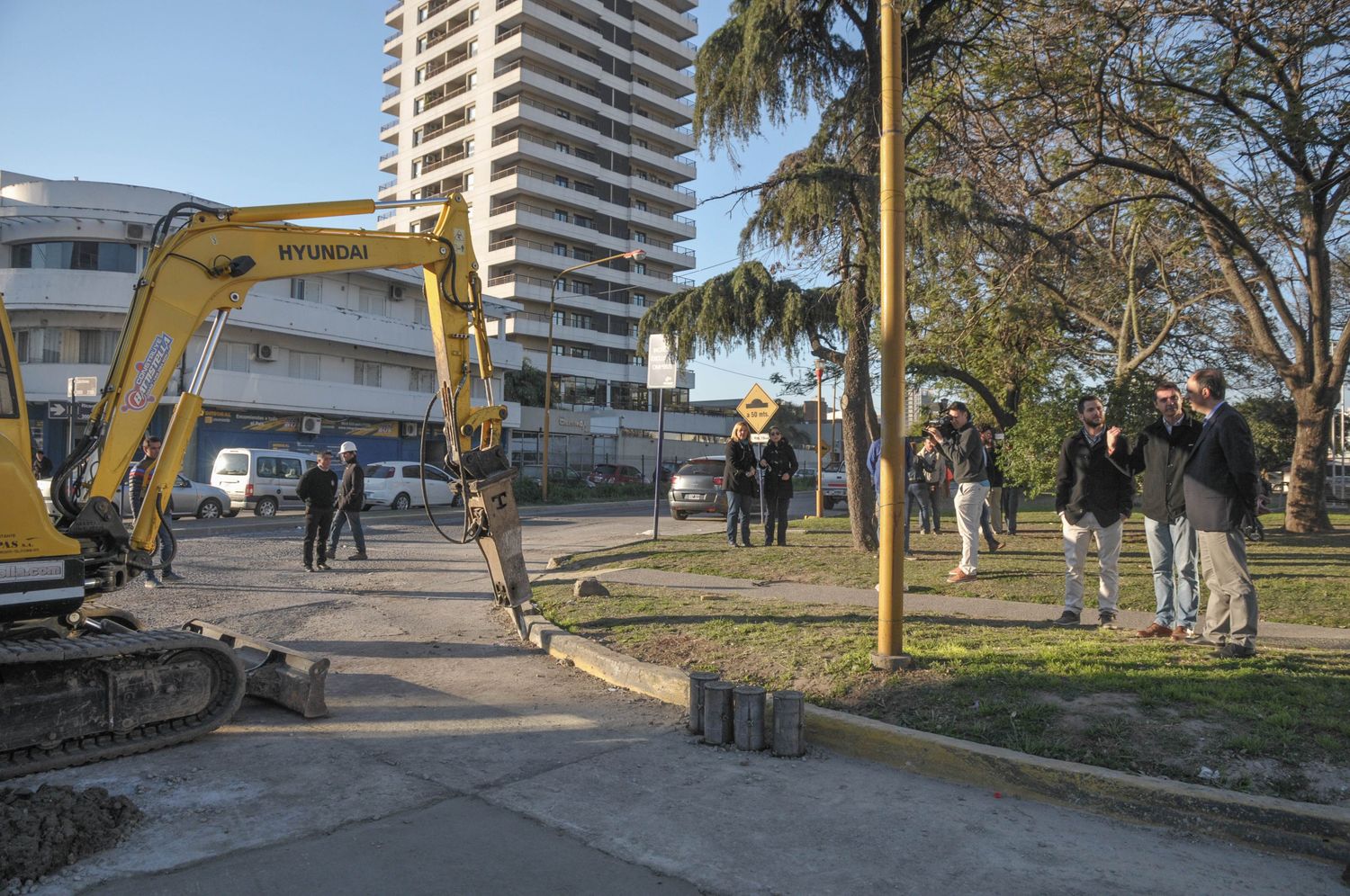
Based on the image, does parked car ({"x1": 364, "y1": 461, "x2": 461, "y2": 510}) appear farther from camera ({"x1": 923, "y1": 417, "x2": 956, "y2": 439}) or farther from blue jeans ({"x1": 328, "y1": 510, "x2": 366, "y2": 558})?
camera ({"x1": 923, "y1": 417, "x2": 956, "y2": 439})

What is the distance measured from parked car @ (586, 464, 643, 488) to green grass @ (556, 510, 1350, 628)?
25.9 metres

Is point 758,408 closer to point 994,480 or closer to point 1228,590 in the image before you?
point 994,480

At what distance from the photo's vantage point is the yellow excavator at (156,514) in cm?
468

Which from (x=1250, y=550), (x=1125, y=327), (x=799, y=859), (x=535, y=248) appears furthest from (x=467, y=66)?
(x=799, y=859)

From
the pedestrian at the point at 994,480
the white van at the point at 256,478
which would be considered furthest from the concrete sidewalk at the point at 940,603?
the white van at the point at 256,478

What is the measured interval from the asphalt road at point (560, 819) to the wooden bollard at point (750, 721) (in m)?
0.11

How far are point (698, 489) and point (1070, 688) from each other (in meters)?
16.2

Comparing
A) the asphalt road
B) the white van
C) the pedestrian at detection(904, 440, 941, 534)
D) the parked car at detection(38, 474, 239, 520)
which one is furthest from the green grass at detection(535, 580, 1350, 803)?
the white van

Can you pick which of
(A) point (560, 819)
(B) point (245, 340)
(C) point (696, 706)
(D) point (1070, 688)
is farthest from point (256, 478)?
(D) point (1070, 688)

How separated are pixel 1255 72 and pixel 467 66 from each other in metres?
63.2

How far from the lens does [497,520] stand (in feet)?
23.2

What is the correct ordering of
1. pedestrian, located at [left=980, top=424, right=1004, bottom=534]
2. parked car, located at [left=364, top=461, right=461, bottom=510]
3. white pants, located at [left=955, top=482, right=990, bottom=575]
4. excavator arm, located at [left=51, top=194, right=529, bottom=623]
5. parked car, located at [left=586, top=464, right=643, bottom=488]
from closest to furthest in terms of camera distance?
1. excavator arm, located at [left=51, top=194, right=529, bottom=623]
2. white pants, located at [left=955, top=482, right=990, bottom=575]
3. pedestrian, located at [left=980, top=424, right=1004, bottom=534]
4. parked car, located at [left=364, top=461, right=461, bottom=510]
5. parked car, located at [left=586, top=464, right=643, bottom=488]

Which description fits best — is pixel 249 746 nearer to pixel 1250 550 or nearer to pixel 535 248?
pixel 1250 550

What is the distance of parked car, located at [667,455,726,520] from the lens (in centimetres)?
2117
